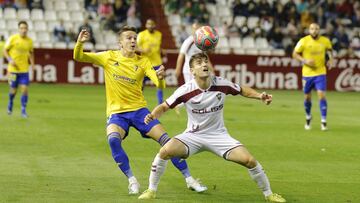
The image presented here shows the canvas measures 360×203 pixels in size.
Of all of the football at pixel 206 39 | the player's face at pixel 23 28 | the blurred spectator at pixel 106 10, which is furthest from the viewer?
the blurred spectator at pixel 106 10

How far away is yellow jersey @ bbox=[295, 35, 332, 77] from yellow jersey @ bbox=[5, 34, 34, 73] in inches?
275

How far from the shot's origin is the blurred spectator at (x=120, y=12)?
3783 cm

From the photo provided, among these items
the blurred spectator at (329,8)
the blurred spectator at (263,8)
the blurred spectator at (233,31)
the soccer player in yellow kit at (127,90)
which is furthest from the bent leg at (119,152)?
the blurred spectator at (329,8)

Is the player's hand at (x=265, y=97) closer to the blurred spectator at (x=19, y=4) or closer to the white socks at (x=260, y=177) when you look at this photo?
the white socks at (x=260, y=177)

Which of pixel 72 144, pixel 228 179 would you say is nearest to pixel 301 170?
pixel 228 179

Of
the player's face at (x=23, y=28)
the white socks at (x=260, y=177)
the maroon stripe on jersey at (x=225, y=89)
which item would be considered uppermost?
the maroon stripe on jersey at (x=225, y=89)

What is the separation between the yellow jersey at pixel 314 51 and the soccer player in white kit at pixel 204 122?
1050cm

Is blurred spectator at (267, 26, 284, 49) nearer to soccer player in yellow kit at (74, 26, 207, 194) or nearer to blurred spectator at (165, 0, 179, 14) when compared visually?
blurred spectator at (165, 0, 179, 14)

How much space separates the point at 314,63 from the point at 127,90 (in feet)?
32.5

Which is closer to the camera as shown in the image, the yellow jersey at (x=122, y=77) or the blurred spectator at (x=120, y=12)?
the yellow jersey at (x=122, y=77)

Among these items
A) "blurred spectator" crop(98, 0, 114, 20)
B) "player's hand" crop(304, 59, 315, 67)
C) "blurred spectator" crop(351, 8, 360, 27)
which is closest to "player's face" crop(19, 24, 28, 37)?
"player's hand" crop(304, 59, 315, 67)

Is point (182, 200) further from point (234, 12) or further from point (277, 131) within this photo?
point (234, 12)

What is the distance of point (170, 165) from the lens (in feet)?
46.2

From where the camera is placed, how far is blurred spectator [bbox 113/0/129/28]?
37.8 m
